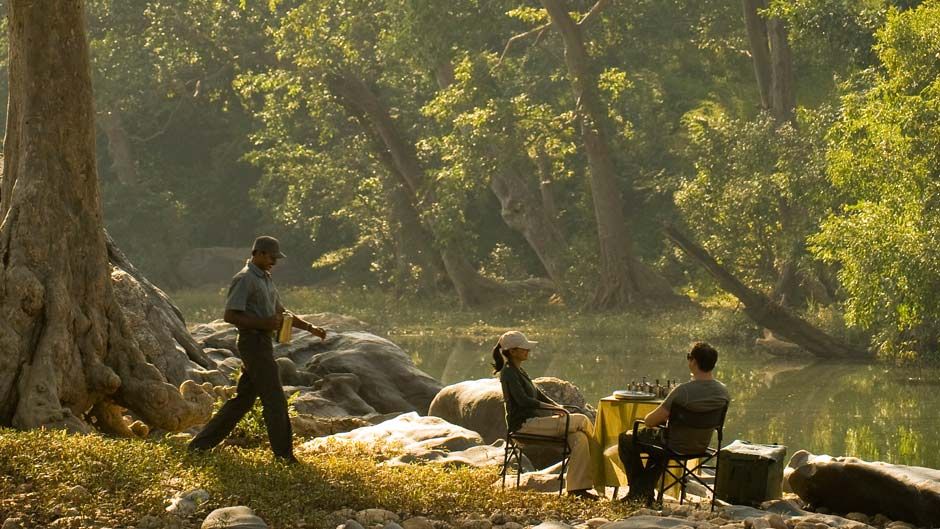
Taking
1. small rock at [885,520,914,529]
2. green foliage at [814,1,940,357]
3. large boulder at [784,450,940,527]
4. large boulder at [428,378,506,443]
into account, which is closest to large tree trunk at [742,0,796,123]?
green foliage at [814,1,940,357]

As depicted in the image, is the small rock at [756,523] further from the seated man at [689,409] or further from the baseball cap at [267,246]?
the baseball cap at [267,246]

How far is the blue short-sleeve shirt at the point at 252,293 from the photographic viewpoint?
40.4 ft

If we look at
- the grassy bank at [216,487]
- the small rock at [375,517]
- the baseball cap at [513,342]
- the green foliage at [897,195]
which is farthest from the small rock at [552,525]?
the green foliage at [897,195]

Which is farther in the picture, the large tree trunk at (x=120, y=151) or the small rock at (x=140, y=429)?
the large tree trunk at (x=120, y=151)

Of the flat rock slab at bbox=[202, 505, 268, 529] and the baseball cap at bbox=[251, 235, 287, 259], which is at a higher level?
the baseball cap at bbox=[251, 235, 287, 259]

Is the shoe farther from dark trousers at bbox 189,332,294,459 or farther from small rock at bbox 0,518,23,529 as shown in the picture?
small rock at bbox 0,518,23,529

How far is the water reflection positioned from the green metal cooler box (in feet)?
24.1

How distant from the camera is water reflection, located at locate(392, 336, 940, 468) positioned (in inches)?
853

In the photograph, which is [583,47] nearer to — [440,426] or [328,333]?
[328,333]

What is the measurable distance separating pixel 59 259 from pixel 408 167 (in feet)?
108

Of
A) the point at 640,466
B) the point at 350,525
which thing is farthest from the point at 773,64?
the point at 350,525

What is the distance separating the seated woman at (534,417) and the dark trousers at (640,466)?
0.32 meters

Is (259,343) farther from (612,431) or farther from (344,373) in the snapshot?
(344,373)

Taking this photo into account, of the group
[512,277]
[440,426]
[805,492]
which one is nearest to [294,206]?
[512,277]
